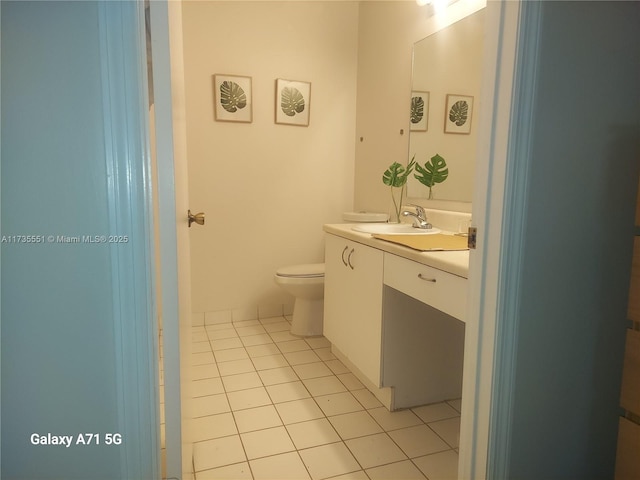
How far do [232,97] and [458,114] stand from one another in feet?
5.07

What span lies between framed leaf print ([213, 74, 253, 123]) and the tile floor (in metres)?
1.59

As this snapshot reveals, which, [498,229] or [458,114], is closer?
[498,229]

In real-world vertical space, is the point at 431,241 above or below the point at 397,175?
below

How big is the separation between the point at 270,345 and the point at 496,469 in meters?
1.73

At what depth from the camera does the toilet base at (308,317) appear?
2684 mm

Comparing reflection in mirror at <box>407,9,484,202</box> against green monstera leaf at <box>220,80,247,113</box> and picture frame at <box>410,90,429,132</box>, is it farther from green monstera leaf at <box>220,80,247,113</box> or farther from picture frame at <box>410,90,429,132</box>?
green monstera leaf at <box>220,80,247,113</box>

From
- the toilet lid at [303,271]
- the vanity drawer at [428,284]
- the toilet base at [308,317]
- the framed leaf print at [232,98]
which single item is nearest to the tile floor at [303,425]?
the toilet base at [308,317]

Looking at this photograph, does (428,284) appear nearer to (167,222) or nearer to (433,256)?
(433,256)

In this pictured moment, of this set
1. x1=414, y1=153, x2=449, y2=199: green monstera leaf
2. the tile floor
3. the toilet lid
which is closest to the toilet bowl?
the toilet lid

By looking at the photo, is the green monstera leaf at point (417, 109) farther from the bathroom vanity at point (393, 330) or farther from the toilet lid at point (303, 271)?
the toilet lid at point (303, 271)

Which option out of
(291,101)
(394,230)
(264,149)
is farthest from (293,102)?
(394,230)

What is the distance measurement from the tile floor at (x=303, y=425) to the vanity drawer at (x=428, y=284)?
61 centimetres

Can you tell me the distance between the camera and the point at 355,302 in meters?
1.92

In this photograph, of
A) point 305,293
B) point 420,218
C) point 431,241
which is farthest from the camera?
point 305,293
